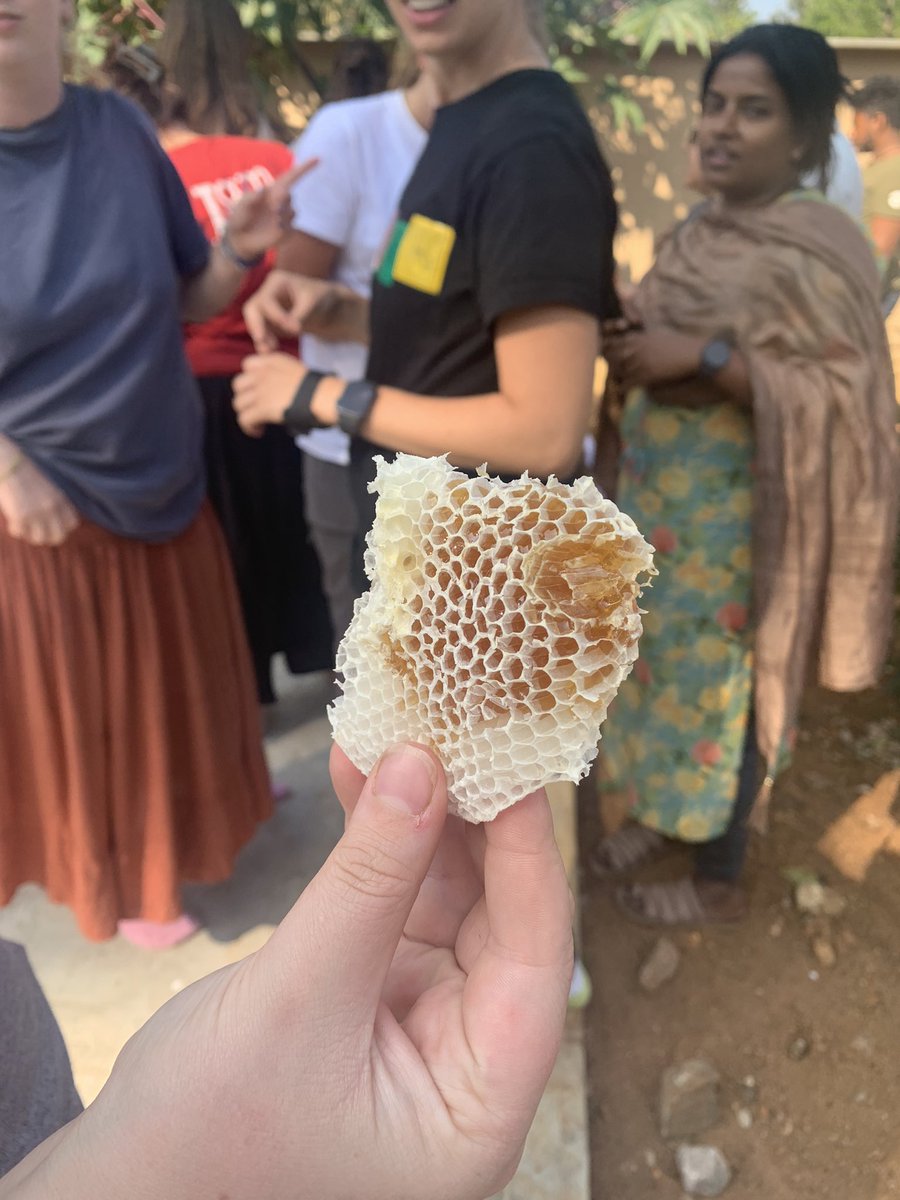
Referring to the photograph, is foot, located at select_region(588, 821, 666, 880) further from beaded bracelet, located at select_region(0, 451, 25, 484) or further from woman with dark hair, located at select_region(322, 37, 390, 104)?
woman with dark hair, located at select_region(322, 37, 390, 104)

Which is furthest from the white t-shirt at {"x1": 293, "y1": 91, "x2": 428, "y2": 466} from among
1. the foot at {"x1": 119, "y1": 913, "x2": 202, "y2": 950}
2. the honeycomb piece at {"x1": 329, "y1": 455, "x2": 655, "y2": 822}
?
the foot at {"x1": 119, "y1": 913, "x2": 202, "y2": 950}

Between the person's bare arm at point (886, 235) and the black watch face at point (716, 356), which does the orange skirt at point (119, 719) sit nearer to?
the black watch face at point (716, 356)

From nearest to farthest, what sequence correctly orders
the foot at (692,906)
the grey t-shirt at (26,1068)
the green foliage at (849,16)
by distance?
the grey t-shirt at (26,1068) → the green foliage at (849,16) → the foot at (692,906)

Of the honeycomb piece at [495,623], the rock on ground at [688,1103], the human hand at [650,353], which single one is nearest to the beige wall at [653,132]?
the human hand at [650,353]

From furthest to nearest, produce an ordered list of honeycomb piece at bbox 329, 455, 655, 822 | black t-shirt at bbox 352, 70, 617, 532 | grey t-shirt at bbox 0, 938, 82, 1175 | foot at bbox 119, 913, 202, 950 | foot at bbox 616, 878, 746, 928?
foot at bbox 616, 878, 746, 928 → foot at bbox 119, 913, 202, 950 → black t-shirt at bbox 352, 70, 617, 532 → grey t-shirt at bbox 0, 938, 82, 1175 → honeycomb piece at bbox 329, 455, 655, 822

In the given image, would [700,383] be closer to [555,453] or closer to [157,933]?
[555,453]

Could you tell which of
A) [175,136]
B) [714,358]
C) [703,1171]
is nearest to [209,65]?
[175,136]

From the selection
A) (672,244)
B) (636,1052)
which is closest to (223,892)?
(636,1052)

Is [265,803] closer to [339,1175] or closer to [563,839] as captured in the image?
[563,839]
